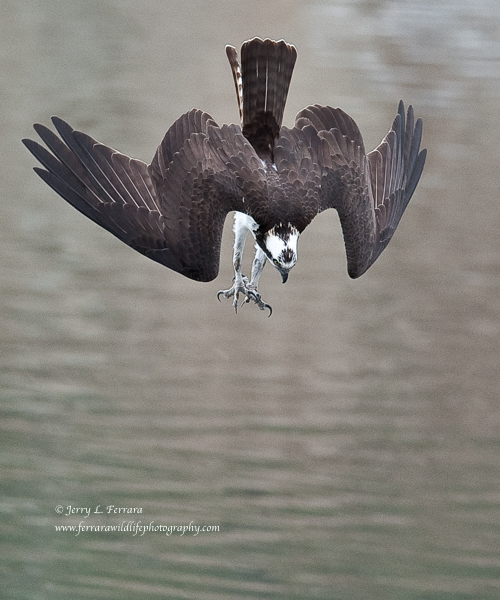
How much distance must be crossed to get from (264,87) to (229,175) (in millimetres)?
510

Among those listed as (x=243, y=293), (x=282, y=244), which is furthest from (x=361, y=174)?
(x=243, y=293)

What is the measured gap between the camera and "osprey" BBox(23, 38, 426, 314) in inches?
189

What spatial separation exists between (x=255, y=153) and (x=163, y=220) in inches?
23.6

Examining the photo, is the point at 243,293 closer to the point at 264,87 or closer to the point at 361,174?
the point at 361,174

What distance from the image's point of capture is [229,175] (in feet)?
15.7

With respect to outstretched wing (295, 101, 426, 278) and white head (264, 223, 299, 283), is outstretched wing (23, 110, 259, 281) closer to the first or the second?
white head (264, 223, 299, 283)

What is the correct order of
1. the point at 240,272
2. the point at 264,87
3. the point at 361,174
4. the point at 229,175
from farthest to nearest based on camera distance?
the point at 240,272, the point at 361,174, the point at 264,87, the point at 229,175

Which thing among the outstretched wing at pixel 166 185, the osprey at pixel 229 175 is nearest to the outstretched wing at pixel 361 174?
the osprey at pixel 229 175

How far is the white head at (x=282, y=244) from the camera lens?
15.9 ft

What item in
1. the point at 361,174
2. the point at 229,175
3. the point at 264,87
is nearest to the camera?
the point at 229,175

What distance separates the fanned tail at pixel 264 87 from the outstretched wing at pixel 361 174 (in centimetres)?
16

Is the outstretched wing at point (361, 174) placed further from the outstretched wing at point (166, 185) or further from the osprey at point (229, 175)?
the outstretched wing at point (166, 185)

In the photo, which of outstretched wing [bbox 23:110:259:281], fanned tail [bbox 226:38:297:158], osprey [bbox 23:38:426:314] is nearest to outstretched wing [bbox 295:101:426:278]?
osprey [bbox 23:38:426:314]

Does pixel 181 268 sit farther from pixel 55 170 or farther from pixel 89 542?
pixel 89 542
